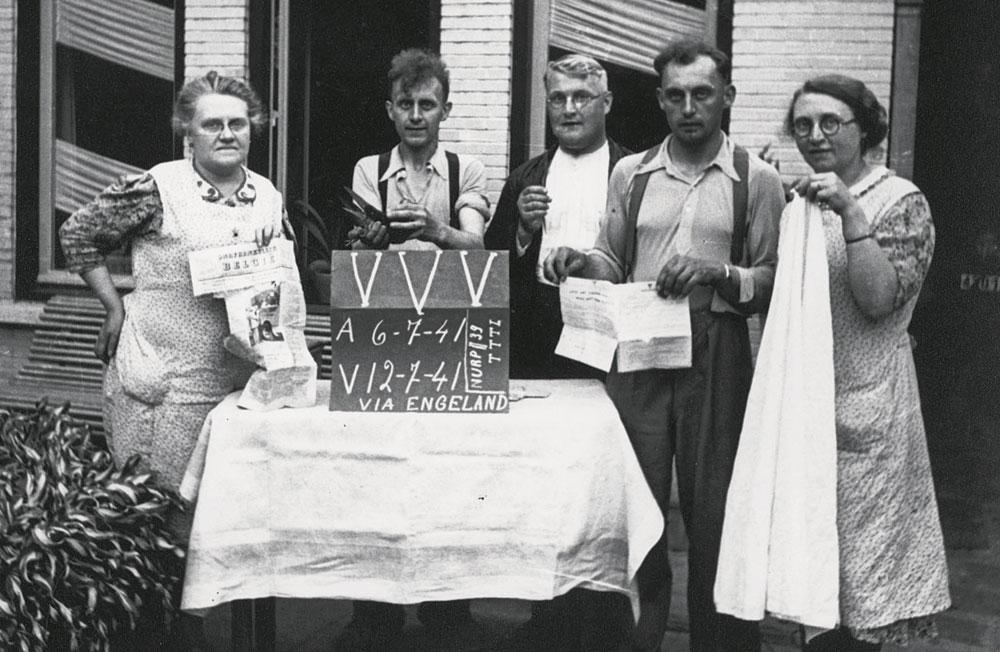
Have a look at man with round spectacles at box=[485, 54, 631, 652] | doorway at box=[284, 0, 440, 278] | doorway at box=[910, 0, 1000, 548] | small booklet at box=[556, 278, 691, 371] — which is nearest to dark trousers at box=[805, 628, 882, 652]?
man with round spectacles at box=[485, 54, 631, 652]

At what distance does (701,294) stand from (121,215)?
190cm

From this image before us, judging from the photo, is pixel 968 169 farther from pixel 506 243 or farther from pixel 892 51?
pixel 506 243

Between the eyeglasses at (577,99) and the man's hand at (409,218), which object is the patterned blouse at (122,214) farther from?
the eyeglasses at (577,99)

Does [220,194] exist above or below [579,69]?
below

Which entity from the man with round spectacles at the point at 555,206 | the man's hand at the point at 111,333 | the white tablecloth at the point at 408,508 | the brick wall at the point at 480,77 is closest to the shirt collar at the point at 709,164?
the man with round spectacles at the point at 555,206

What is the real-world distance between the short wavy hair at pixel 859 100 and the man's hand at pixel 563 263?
0.84 m

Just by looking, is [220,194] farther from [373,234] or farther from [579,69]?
[579,69]

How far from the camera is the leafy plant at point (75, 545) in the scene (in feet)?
10.9

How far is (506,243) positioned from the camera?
15.3 feet

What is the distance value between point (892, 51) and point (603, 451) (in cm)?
404

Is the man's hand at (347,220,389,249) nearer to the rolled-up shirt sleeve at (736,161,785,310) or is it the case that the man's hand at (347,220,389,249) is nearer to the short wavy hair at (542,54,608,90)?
the short wavy hair at (542,54,608,90)

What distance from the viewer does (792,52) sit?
22.0 ft

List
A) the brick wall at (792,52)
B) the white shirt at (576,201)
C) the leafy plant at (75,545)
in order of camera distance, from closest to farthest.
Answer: the leafy plant at (75,545)
the white shirt at (576,201)
the brick wall at (792,52)

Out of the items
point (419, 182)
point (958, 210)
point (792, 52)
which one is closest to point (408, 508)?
point (419, 182)
